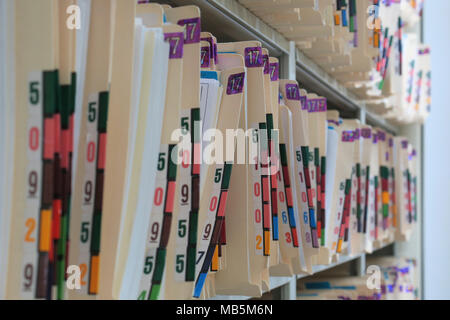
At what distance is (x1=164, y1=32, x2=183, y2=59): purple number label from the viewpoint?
2.37ft

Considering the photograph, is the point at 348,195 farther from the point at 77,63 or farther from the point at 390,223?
the point at 77,63

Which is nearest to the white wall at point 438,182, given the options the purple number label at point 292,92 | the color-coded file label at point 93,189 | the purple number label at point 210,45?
the purple number label at point 292,92

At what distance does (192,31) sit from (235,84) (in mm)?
154

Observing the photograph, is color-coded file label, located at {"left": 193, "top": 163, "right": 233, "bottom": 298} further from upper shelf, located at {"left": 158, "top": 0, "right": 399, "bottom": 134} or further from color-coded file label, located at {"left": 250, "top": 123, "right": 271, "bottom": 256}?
upper shelf, located at {"left": 158, "top": 0, "right": 399, "bottom": 134}

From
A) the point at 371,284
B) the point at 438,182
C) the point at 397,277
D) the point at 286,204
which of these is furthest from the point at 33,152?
the point at 438,182

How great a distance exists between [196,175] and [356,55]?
47.2 inches

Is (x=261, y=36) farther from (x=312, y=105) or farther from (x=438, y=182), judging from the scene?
(x=438, y=182)

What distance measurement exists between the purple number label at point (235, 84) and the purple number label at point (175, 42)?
180 millimetres

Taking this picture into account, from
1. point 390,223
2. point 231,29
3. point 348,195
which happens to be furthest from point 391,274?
point 231,29

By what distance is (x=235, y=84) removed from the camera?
896 mm

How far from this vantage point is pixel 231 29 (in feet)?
4.13

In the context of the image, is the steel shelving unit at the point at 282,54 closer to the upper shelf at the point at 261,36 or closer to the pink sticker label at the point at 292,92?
the upper shelf at the point at 261,36

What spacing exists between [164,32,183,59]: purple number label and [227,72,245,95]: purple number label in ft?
0.59

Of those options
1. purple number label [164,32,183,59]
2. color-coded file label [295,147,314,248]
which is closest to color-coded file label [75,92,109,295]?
purple number label [164,32,183,59]
